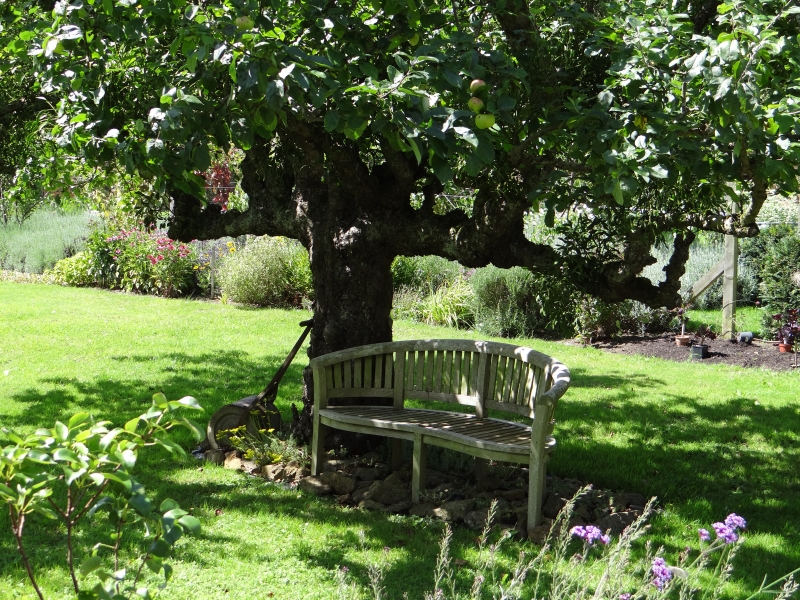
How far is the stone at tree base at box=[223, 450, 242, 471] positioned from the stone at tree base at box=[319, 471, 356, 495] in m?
0.75

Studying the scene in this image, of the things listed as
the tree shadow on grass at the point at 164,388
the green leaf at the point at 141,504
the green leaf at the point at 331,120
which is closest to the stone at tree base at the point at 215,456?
the tree shadow on grass at the point at 164,388

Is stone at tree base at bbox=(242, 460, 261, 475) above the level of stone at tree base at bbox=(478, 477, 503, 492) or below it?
below

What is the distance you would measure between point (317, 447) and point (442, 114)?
3.22 meters

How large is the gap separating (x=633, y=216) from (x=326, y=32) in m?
2.25

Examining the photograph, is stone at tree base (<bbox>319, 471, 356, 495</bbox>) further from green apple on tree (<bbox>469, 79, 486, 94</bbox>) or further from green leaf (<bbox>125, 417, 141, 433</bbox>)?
green leaf (<bbox>125, 417, 141, 433</bbox>)

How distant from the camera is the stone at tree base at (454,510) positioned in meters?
5.06

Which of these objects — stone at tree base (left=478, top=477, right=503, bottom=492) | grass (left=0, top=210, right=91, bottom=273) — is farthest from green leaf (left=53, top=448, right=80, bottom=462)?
grass (left=0, top=210, right=91, bottom=273)

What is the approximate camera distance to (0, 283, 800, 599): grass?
14.5ft

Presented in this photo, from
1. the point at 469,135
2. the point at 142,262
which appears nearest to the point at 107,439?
the point at 469,135

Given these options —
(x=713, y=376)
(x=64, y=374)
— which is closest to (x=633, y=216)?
(x=713, y=376)

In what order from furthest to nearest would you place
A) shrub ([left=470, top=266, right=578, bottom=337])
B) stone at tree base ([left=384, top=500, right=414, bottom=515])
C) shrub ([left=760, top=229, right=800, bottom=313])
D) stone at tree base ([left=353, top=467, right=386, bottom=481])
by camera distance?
1. shrub ([left=470, top=266, right=578, bottom=337])
2. shrub ([left=760, top=229, right=800, bottom=313])
3. stone at tree base ([left=353, top=467, right=386, bottom=481])
4. stone at tree base ([left=384, top=500, right=414, bottom=515])

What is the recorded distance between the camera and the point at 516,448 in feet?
15.7

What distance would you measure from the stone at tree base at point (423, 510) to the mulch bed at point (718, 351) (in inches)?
250

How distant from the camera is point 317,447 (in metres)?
5.75
